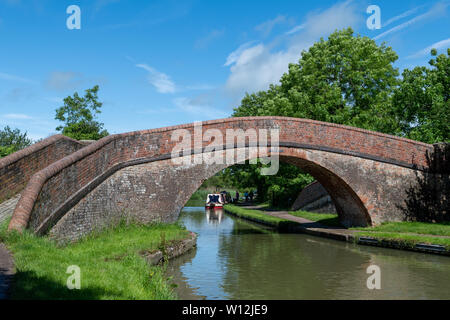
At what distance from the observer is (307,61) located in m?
22.4

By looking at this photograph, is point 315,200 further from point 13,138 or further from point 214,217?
point 13,138

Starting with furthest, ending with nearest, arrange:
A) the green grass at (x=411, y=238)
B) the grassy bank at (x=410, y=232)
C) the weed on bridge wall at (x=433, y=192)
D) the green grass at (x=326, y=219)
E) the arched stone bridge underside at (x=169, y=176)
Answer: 1. the green grass at (x=326, y=219)
2. the weed on bridge wall at (x=433, y=192)
3. the grassy bank at (x=410, y=232)
4. the green grass at (x=411, y=238)
5. the arched stone bridge underside at (x=169, y=176)

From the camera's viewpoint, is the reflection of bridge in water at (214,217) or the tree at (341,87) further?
the reflection of bridge in water at (214,217)

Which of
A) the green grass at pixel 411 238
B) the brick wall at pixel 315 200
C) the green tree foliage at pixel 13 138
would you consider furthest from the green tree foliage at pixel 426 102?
the green tree foliage at pixel 13 138

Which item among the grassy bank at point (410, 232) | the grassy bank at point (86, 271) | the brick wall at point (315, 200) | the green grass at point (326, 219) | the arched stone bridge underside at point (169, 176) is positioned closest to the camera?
the grassy bank at point (86, 271)

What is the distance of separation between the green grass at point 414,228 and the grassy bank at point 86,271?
27.1ft

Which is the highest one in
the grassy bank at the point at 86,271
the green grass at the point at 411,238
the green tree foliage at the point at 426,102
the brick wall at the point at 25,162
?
the green tree foliage at the point at 426,102

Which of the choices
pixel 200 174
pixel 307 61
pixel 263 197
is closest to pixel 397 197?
pixel 200 174

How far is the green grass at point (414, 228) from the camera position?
12.5m

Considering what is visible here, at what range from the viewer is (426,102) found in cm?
1920

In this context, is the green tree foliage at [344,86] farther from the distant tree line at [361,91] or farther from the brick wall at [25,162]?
the brick wall at [25,162]

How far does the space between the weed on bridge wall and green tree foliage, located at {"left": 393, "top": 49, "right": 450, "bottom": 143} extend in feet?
11.2

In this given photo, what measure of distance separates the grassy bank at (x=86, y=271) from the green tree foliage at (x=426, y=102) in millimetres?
14451

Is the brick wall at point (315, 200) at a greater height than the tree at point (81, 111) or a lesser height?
lesser
